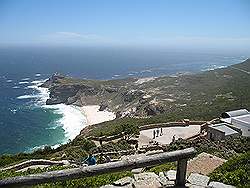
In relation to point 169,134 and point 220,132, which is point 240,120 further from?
point 169,134

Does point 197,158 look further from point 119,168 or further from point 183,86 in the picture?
point 183,86

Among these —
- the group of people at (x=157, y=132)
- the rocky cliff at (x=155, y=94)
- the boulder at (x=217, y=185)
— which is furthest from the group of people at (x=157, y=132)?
the rocky cliff at (x=155, y=94)

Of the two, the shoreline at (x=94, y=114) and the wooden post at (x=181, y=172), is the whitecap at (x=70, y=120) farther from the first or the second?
the wooden post at (x=181, y=172)

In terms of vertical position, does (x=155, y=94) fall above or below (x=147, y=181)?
below

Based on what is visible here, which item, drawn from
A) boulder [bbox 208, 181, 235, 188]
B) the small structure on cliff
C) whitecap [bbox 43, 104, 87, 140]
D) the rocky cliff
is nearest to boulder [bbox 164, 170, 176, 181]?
boulder [bbox 208, 181, 235, 188]

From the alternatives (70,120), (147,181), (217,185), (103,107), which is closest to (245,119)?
(217,185)

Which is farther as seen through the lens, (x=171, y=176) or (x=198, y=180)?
(x=171, y=176)
